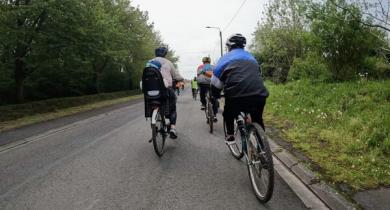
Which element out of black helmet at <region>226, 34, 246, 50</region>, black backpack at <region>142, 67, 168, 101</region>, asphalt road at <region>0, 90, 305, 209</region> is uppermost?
black helmet at <region>226, 34, 246, 50</region>

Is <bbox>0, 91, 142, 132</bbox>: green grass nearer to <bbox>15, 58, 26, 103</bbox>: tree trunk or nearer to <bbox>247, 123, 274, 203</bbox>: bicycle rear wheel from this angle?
<bbox>15, 58, 26, 103</bbox>: tree trunk

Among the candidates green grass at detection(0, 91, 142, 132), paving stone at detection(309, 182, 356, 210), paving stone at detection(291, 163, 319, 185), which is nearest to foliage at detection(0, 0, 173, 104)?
green grass at detection(0, 91, 142, 132)

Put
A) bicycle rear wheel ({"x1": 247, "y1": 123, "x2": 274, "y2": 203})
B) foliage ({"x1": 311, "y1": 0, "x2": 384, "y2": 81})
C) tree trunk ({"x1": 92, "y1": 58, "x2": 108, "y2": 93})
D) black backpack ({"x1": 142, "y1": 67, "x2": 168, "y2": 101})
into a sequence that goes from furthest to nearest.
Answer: tree trunk ({"x1": 92, "y1": 58, "x2": 108, "y2": 93}) < foliage ({"x1": 311, "y1": 0, "x2": 384, "y2": 81}) < black backpack ({"x1": 142, "y1": 67, "x2": 168, "y2": 101}) < bicycle rear wheel ({"x1": 247, "y1": 123, "x2": 274, "y2": 203})

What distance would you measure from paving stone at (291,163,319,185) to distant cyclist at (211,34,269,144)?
96 cm

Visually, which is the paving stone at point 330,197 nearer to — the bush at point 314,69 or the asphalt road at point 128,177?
the asphalt road at point 128,177

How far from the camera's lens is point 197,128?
30.8ft

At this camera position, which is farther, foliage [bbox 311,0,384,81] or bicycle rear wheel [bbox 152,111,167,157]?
foliage [bbox 311,0,384,81]

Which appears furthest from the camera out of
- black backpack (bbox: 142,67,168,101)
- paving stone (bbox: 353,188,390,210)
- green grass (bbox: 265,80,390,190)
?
black backpack (bbox: 142,67,168,101)

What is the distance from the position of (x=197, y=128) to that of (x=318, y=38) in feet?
19.0

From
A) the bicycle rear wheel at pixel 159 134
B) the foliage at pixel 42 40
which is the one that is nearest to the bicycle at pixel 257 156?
the bicycle rear wheel at pixel 159 134

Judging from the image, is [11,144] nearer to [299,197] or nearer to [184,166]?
[184,166]

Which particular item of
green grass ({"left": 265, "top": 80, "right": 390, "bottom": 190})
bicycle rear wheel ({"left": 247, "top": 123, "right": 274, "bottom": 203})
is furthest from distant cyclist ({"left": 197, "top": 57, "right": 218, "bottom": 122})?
bicycle rear wheel ({"left": 247, "top": 123, "right": 274, "bottom": 203})

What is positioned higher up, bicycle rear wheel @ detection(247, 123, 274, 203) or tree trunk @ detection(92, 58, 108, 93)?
tree trunk @ detection(92, 58, 108, 93)

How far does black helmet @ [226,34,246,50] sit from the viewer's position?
493cm
